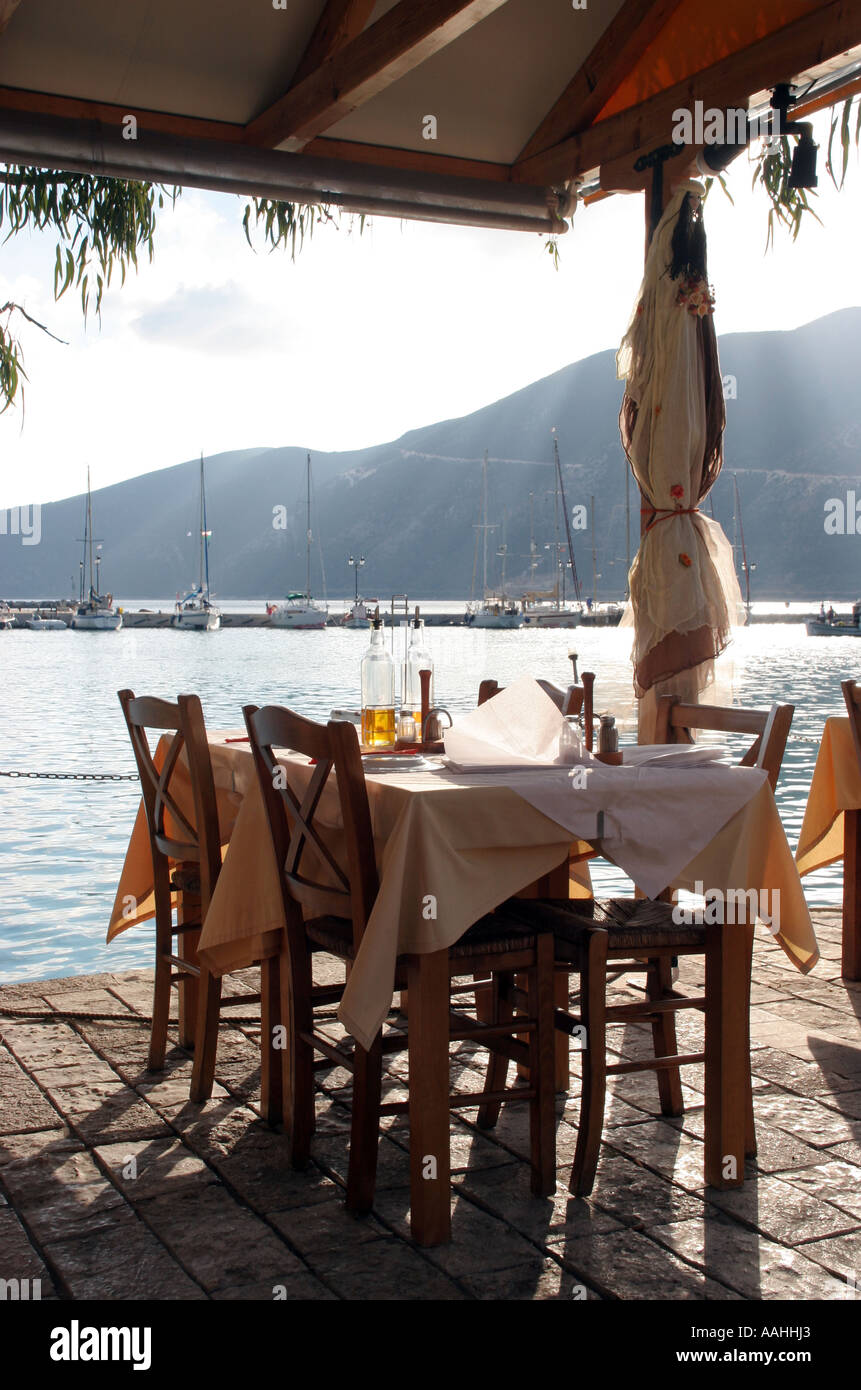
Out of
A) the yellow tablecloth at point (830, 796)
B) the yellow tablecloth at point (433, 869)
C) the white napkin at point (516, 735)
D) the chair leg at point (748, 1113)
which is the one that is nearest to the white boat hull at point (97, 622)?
the yellow tablecloth at point (830, 796)

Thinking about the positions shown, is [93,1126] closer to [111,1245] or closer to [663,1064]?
[111,1245]

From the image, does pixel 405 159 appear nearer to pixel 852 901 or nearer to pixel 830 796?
pixel 830 796

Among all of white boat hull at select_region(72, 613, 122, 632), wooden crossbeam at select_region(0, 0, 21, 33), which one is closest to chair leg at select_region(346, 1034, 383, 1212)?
wooden crossbeam at select_region(0, 0, 21, 33)

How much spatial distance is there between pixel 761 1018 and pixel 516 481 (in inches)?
3946

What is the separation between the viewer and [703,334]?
12.0 feet

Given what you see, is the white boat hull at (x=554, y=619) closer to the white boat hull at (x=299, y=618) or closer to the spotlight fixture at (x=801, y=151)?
the white boat hull at (x=299, y=618)

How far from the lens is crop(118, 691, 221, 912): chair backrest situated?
267 cm

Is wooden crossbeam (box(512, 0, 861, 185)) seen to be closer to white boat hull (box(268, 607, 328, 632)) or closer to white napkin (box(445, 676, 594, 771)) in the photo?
white napkin (box(445, 676, 594, 771))

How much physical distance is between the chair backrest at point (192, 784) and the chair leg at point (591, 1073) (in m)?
0.90

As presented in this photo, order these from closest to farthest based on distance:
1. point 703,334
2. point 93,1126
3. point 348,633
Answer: point 93,1126 → point 703,334 → point 348,633

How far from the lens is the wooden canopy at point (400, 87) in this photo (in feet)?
11.5

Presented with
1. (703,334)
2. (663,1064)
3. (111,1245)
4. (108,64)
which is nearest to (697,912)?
(663,1064)

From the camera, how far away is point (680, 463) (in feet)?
11.8

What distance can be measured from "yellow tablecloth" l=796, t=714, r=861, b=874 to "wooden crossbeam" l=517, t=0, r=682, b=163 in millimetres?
2248
